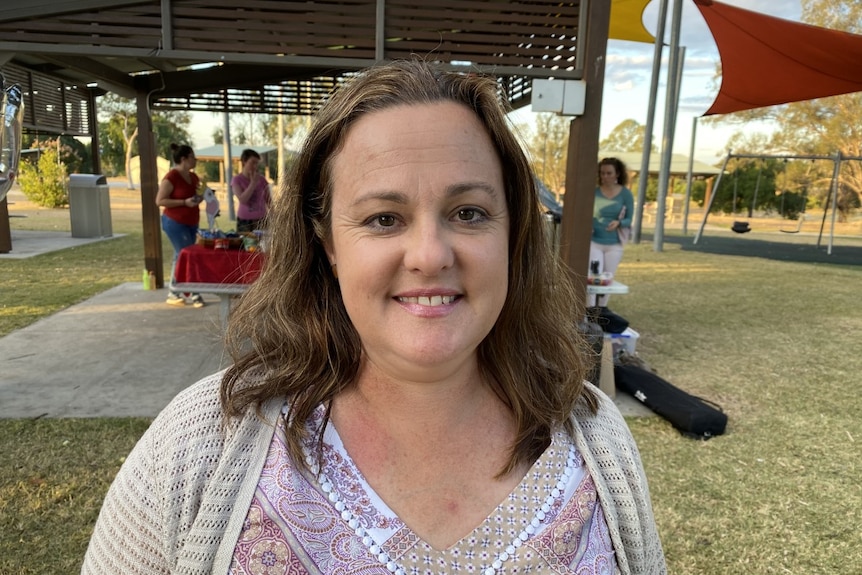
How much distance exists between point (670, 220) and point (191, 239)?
2818 centimetres

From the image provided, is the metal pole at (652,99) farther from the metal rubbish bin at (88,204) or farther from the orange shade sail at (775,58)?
the metal rubbish bin at (88,204)

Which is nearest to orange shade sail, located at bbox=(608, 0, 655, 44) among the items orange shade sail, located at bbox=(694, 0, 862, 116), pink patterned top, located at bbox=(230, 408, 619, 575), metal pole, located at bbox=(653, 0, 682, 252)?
orange shade sail, located at bbox=(694, 0, 862, 116)

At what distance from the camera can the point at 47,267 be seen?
9.97m

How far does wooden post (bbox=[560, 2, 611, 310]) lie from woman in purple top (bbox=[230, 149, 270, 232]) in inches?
177

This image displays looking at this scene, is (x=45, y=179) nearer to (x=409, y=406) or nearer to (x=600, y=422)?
(x=409, y=406)

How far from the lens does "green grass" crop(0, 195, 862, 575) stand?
9.50 feet

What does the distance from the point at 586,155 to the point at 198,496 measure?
14.0ft

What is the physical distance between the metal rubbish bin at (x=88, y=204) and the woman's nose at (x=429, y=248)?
15369mm

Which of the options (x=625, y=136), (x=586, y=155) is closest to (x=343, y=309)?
(x=586, y=155)

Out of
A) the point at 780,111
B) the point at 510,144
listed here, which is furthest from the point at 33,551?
the point at 780,111

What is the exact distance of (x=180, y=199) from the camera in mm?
7129

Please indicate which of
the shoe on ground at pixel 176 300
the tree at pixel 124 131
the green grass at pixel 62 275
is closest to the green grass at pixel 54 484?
the green grass at pixel 62 275

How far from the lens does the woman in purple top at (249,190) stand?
25.7 feet

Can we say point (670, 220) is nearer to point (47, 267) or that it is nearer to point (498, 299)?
point (47, 267)
